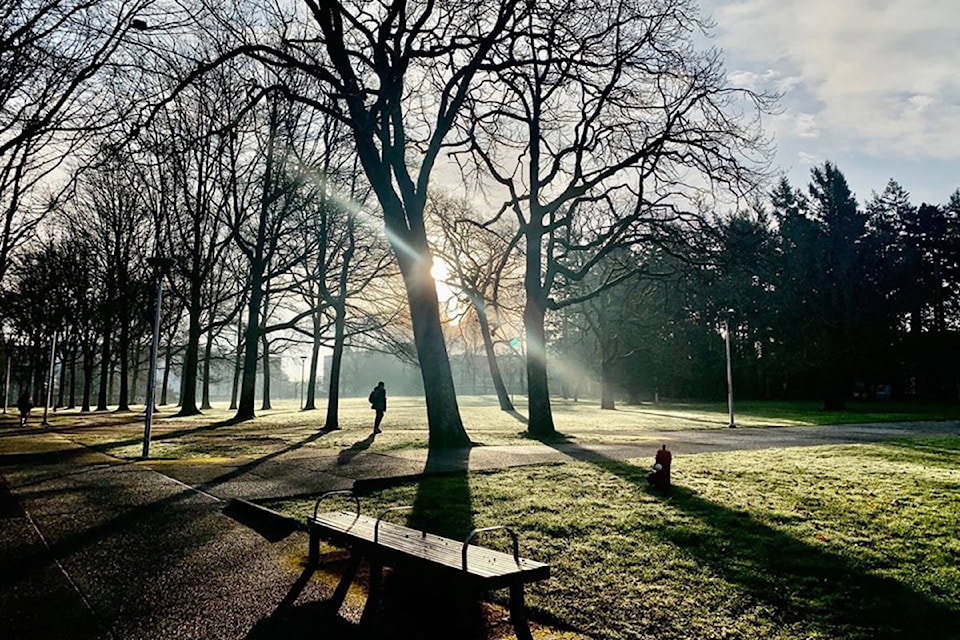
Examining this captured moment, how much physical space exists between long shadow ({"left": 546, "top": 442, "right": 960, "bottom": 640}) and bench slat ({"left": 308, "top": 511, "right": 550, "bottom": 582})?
195 centimetres

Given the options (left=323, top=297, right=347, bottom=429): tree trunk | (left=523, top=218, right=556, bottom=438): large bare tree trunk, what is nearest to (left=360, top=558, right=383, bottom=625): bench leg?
(left=523, top=218, right=556, bottom=438): large bare tree trunk

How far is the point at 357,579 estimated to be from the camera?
217 inches

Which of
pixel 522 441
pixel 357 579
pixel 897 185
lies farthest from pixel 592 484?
pixel 897 185

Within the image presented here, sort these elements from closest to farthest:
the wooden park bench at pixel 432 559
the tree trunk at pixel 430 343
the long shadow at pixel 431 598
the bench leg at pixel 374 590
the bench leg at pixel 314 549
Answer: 1. the wooden park bench at pixel 432 559
2. the long shadow at pixel 431 598
3. the bench leg at pixel 374 590
4. the bench leg at pixel 314 549
5. the tree trunk at pixel 430 343

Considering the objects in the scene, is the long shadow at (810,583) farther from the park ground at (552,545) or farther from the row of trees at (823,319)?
the row of trees at (823,319)

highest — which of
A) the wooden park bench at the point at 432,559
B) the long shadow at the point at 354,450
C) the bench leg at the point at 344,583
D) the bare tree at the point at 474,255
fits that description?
the bare tree at the point at 474,255

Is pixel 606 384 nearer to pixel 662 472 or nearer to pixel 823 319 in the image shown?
pixel 823 319

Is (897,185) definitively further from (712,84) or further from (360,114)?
(360,114)

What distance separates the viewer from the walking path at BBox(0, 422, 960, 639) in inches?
177

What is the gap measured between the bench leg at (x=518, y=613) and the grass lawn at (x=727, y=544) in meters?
0.27

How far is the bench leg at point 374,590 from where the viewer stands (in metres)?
4.72

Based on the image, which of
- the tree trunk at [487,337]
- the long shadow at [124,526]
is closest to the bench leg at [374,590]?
the long shadow at [124,526]

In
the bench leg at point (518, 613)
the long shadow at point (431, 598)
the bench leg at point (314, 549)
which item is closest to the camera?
the bench leg at point (518, 613)

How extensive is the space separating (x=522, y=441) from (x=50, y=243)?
32244 mm
